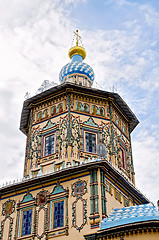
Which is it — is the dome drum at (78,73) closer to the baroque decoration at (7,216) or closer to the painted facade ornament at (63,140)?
the painted facade ornament at (63,140)

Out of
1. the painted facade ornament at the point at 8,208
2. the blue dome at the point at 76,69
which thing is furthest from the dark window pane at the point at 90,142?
the blue dome at the point at 76,69

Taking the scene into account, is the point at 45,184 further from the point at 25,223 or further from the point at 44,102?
the point at 44,102

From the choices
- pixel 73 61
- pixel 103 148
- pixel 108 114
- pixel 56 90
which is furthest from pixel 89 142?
pixel 73 61

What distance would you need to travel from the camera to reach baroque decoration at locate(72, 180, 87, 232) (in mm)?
19781

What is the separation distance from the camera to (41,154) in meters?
24.2

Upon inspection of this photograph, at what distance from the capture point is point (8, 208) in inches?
896

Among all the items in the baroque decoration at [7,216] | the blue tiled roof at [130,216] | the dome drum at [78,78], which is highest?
the dome drum at [78,78]

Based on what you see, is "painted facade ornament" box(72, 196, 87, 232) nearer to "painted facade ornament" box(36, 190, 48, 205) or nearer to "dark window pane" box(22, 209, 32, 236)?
"painted facade ornament" box(36, 190, 48, 205)

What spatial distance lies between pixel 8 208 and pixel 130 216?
732cm

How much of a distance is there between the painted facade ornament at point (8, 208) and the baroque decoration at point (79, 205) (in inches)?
155

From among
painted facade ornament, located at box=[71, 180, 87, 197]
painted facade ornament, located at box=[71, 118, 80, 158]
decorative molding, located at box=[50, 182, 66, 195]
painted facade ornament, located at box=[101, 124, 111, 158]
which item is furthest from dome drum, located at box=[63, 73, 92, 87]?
painted facade ornament, located at box=[71, 180, 87, 197]

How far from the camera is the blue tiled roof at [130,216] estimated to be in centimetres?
1847

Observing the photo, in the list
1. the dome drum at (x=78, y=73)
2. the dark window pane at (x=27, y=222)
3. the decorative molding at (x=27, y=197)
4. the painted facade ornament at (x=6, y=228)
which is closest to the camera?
the dark window pane at (x=27, y=222)

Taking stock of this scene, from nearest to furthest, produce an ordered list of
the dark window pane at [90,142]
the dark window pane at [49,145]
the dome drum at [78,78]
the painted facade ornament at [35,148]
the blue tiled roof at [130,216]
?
the blue tiled roof at [130,216]
the dark window pane at [90,142]
the dark window pane at [49,145]
the painted facade ornament at [35,148]
the dome drum at [78,78]
